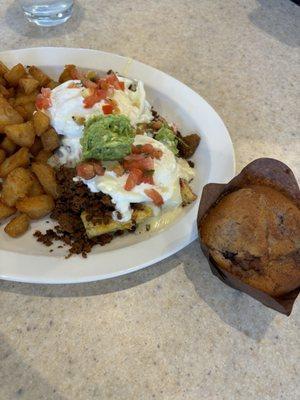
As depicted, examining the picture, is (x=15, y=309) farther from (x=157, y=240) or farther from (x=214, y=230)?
(x=214, y=230)

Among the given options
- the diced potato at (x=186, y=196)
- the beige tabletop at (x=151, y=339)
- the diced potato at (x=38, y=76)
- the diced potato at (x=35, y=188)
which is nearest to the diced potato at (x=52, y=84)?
the diced potato at (x=38, y=76)

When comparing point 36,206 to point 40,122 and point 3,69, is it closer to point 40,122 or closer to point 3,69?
point 40,122

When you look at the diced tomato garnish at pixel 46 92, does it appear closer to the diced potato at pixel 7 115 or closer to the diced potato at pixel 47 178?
the diced potato at pixel 7 115

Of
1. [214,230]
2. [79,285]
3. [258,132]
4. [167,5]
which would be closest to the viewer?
[214,230]

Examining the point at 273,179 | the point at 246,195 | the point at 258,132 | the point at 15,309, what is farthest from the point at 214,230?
the point at 258,132

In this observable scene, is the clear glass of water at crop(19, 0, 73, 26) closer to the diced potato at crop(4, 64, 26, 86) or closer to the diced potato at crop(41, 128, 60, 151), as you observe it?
the diced potato at crop(4, 64, 26, 86)

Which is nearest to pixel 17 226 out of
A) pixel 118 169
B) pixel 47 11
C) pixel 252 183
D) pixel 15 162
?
pixel 15 162

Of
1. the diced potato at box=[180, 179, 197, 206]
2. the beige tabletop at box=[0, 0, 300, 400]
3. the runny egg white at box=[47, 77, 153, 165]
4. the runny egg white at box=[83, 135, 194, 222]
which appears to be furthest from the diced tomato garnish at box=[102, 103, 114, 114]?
the beige tabletop at box=[0, 0, 300, 400]
